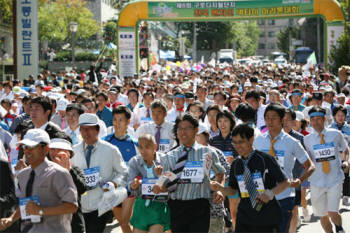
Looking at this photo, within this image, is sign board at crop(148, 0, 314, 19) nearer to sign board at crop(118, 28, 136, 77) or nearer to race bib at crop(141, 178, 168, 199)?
sign board at crop(118, 28, 136, 77)

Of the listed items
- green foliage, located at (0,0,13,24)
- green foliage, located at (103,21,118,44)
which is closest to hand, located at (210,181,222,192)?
green foliage, located at (0,0,13,24)

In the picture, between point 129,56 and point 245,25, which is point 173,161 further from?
point 245,25

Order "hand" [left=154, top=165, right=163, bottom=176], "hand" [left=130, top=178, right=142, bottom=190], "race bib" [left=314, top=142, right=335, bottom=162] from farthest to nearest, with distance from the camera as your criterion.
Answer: "race bib" [left=314, top=142, right=335, bottom=162] → "hand" [left=130, top=178, right=142, bottom=190] → "hand" [left=154, top=165, right=163, bottom=176]

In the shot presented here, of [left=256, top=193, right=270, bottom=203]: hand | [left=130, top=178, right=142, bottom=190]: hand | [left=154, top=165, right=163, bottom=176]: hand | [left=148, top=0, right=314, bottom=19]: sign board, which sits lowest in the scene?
[left=256, top=193, right=270, bottom=203]: hand

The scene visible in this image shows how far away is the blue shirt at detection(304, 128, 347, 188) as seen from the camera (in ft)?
27.3

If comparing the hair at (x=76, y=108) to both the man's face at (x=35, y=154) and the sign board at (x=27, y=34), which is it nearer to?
the man's face at (x=35, y=154)

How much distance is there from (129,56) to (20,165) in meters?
23.9

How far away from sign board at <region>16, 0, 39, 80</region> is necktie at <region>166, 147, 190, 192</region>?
22.7m

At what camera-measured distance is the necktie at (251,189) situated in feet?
19.2

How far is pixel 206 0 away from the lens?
31.7 m

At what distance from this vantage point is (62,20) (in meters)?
59.6

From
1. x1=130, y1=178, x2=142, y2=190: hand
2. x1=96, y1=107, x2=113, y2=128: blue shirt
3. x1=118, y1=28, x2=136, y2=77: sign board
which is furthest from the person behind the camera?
x1=118, y1=28, x2=136, y2=77: sign board

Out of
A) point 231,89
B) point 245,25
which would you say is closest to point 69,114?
point 231,89

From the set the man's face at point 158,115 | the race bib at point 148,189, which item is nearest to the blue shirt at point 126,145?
the man's face at point 158,115
